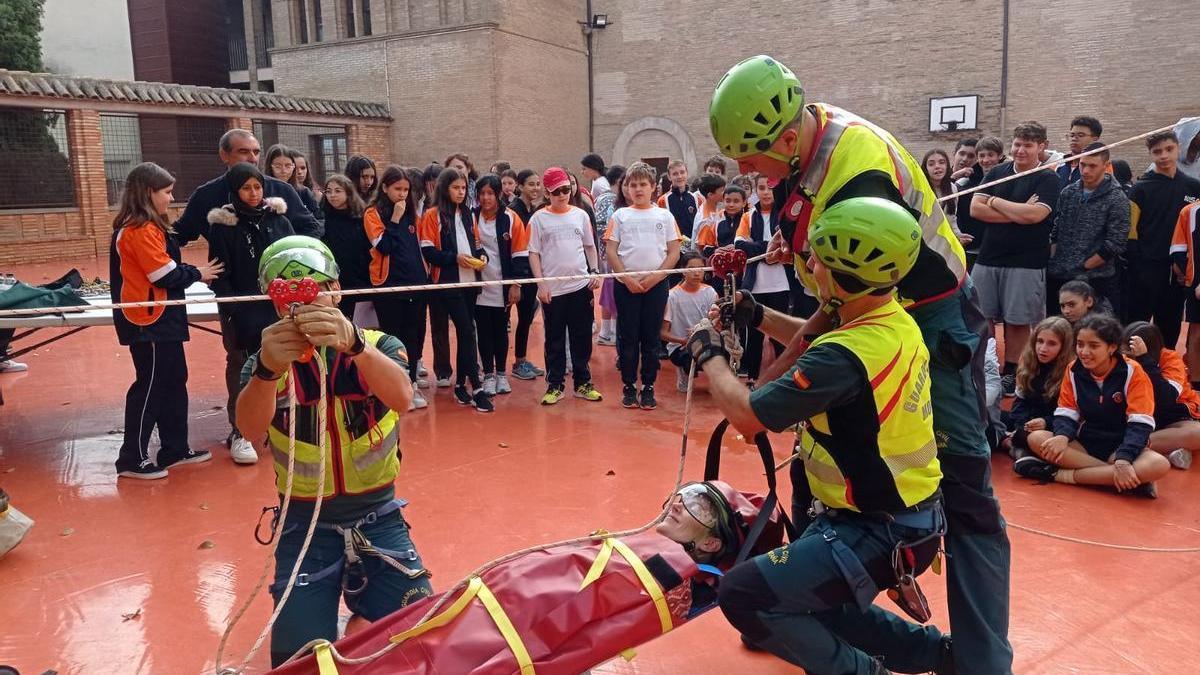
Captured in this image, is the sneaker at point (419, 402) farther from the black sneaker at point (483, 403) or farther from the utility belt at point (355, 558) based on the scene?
the utility belt at point (355, 558)

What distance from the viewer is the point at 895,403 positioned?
2328 millimetres

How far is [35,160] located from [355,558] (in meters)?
19.0

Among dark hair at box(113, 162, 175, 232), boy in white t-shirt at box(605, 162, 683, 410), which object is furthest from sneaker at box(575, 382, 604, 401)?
dark hair at box(113, 162, 175, 232)

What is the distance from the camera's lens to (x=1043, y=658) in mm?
3164

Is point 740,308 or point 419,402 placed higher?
point 740,308

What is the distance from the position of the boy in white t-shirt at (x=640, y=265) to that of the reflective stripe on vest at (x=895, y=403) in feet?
14.6

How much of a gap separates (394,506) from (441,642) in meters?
0.70

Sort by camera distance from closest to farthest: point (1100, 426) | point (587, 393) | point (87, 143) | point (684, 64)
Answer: point (1100, 426) → point (587, 393) → point (87, 143) → point (684, 64)

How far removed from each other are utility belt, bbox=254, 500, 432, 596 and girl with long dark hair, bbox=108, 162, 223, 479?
2830 mm

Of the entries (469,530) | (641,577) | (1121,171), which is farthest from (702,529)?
(1121,171)

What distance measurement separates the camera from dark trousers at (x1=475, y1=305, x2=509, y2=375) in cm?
723

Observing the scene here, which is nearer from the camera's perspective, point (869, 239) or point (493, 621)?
point (869, 239)

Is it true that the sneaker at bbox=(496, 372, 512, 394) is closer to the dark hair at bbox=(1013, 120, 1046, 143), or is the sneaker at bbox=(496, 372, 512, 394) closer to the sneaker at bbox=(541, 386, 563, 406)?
the sneaker at bbox=(541, 386, 563, 406)

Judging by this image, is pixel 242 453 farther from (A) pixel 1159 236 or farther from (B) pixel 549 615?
(A) pixel 1159 236
